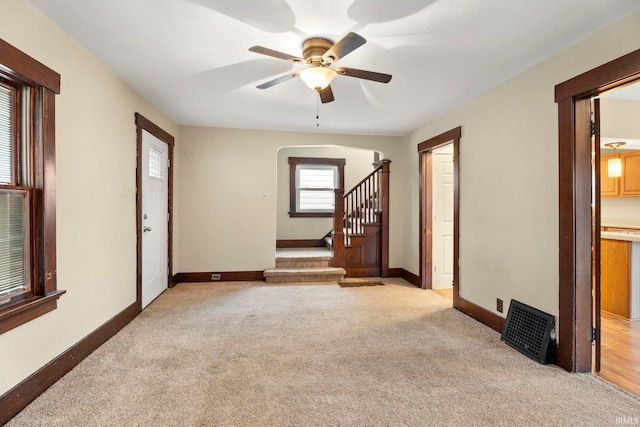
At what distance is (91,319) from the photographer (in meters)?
2.59

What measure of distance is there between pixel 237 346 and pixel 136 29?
2.54 m

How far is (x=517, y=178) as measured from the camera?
2.87m

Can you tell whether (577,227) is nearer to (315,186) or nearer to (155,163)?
(155,163)

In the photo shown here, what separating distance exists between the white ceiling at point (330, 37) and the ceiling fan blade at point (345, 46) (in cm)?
19

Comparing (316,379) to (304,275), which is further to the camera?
(304,275)

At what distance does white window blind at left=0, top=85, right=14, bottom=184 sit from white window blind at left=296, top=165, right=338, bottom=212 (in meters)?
5.07

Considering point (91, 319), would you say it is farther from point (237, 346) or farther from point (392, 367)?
point (392, 367)

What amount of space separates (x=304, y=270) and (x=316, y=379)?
290cm

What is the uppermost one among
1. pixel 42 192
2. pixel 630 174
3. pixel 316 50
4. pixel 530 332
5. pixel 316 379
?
pixel 316 50

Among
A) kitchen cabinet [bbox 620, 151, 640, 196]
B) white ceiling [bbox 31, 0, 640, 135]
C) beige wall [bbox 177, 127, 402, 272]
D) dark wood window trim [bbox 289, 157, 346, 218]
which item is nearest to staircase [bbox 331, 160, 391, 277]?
beige wall [bbox 177, 127, 402, 272]

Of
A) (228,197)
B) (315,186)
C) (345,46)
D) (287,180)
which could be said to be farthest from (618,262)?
(287,180)

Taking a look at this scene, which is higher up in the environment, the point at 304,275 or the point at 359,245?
the point at 359,245

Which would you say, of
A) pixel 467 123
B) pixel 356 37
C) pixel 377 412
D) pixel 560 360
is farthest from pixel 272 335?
pixel 467 123

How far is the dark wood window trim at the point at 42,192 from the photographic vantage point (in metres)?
1.92
